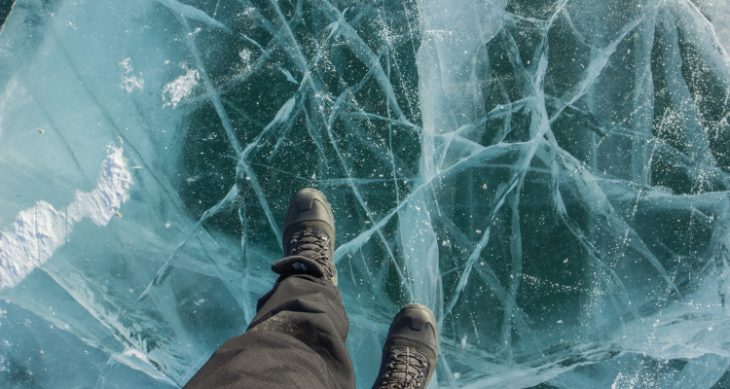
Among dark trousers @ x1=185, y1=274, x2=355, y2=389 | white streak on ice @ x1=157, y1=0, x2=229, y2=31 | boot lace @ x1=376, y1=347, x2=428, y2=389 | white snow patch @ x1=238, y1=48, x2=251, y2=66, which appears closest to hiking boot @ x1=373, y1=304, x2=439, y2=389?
boot lace @ x1=376, y1=347, x2=428, y2=389

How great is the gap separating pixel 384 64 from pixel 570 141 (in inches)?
25.7

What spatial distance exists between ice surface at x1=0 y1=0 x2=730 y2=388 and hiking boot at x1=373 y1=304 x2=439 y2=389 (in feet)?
0.26

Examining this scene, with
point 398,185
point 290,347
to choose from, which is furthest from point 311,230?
point 290,347

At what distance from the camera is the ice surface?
160 centimetres

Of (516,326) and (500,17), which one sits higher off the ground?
(500,17)

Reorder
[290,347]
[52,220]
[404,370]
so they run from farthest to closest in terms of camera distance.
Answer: [52,220] → [404,370] → [290,347]

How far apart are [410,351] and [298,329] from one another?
45 cm

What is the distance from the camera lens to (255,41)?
5.41 ft

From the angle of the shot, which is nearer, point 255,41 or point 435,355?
point 435,355

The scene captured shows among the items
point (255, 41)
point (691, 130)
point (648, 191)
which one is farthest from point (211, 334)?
point (691, 130)

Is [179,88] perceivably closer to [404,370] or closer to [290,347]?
[290,347]

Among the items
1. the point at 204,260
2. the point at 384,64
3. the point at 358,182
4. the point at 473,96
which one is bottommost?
the point at 204,260

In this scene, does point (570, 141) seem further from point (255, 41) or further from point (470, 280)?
Answer: point (255, 41)

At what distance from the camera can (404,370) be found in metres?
1.46
